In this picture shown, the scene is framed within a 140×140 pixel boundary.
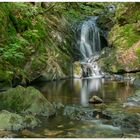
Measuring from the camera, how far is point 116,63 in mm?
20422

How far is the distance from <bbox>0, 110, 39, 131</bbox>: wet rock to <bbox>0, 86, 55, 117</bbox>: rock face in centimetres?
96

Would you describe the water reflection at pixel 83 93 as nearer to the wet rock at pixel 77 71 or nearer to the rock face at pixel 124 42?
the wet rock at pixel 77 71

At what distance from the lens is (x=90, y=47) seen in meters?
23.1

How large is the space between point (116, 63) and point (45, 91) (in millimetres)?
7437

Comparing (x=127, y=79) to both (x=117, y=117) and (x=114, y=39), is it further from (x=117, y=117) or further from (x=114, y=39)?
(x=117, y=117)

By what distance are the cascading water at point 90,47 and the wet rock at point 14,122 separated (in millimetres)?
12428

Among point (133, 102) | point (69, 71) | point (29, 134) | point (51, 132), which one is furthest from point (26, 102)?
point (69, 71)

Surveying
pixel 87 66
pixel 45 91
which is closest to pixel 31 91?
A: pixel 45 91

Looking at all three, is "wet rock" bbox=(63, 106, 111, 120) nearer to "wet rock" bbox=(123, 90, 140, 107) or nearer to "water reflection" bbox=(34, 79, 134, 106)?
Result: "water reflection" bbox=(34, 79, 134, 106)

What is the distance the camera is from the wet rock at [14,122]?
7598mm

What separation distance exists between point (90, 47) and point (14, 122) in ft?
51.8

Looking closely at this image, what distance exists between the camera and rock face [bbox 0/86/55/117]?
9.12 m

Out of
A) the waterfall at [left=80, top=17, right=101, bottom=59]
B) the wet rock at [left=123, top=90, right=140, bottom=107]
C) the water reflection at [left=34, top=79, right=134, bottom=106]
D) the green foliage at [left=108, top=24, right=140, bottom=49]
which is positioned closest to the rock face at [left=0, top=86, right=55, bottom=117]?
the water reflection at [left=34, top=79, right=134, bottom=106]

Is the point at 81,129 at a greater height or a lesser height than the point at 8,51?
lesser
